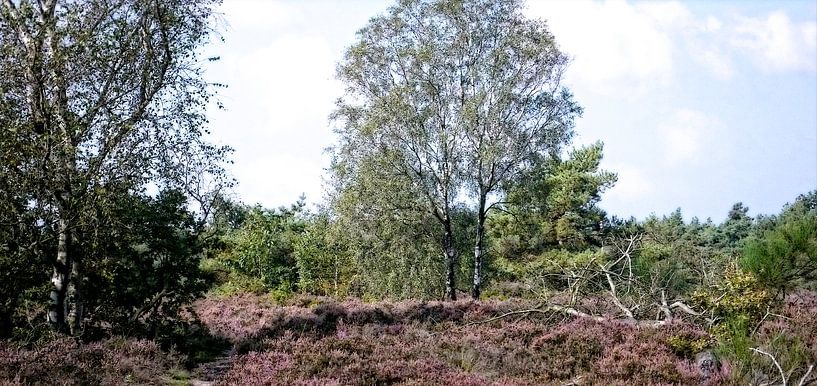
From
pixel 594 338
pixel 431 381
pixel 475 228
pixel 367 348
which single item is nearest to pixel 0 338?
pixel 367 348

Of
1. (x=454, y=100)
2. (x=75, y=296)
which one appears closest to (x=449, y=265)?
(x=454, y=100)

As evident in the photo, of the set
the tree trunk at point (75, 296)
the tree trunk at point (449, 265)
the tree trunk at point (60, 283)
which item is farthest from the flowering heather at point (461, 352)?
the tree trunk at point (449, 265)

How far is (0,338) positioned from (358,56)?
55.7ft

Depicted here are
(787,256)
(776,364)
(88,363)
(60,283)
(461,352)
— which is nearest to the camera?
(776,364)

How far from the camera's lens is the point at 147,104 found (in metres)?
13.7

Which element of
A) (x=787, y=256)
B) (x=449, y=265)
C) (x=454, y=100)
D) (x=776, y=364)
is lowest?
(x=776, y=364)

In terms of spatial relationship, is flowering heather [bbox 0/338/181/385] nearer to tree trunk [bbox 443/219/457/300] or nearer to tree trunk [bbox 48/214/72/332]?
tree trunk [bbox 48/214/72/332]

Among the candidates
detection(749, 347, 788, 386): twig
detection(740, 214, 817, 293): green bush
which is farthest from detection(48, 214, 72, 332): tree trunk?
detection(740, 214, 817, 293): green bush

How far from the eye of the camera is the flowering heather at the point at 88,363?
10.0m

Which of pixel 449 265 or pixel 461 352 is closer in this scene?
pixel 461 352

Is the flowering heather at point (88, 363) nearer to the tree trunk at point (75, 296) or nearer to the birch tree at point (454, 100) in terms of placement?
the tree trunk at point (75, 296)

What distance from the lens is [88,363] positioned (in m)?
10.9

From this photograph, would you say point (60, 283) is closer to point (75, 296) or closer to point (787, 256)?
point (75, 296)

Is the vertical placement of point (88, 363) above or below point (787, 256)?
below
